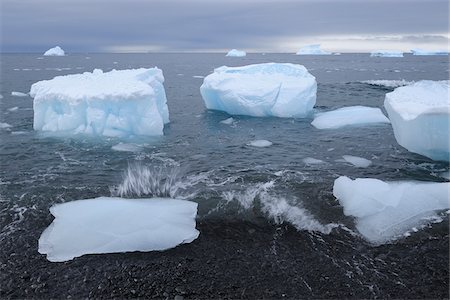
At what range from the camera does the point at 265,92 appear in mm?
17672

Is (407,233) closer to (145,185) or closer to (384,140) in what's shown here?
(145,185)

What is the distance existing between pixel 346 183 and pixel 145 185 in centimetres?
509

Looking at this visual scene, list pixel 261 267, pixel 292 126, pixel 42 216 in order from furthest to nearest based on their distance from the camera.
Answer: pixel 292 126 → pixel 42 216 → pixel 261 267

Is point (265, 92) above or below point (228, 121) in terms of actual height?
above

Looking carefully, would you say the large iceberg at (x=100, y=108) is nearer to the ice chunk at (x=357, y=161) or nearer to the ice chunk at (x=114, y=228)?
the ice chunk at (x=114, y=228)

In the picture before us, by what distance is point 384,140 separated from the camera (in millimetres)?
13898

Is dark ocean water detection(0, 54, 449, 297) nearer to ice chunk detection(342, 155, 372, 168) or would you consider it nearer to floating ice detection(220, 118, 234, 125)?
ice chunk detection(342, 155, 372, 168)

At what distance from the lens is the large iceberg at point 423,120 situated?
1044 cm

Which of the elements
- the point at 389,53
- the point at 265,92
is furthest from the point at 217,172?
the point at 389,53

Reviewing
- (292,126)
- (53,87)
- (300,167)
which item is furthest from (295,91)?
(53,87)

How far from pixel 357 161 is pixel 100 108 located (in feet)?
31.7

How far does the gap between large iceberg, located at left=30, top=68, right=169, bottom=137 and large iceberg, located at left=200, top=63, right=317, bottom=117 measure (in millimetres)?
5133

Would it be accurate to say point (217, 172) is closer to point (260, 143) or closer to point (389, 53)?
point (260, 143)

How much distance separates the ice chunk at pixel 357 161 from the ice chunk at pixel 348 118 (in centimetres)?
465
